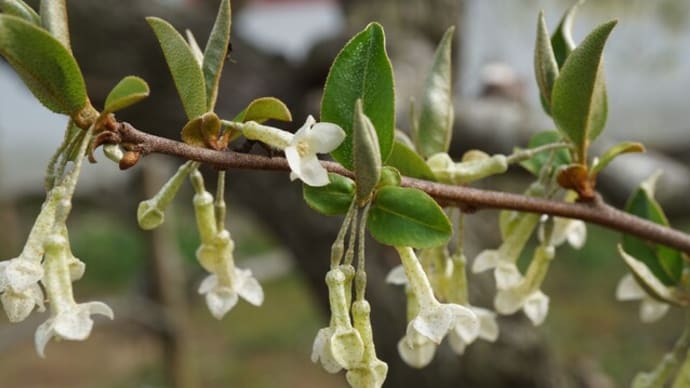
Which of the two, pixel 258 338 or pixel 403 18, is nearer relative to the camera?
pixel 403 18

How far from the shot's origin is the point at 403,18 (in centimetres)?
190

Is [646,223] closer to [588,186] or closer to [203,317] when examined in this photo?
[588,186]

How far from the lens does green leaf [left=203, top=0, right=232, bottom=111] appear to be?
1.25 ft

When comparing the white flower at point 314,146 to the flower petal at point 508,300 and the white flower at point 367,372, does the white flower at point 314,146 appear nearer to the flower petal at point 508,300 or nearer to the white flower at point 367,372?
the white flower at point 367,372

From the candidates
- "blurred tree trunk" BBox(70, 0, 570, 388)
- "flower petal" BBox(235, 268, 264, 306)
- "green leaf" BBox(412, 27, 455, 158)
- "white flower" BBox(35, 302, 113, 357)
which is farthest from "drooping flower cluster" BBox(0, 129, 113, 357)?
"blurred tree trunk" BBox(70, 0, 570, 388)

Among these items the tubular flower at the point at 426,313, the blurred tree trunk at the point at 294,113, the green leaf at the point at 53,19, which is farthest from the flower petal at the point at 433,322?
the blurred tree trunk at the point at 294,113

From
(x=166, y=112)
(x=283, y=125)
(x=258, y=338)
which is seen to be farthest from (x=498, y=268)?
(x=258, y=338)

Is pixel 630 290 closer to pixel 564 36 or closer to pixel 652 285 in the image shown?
pixel 652 285

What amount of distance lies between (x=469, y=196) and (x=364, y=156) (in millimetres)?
83

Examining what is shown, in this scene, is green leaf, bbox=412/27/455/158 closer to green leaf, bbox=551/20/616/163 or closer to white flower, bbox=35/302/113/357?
green leaf, bbox=551/20/616/163

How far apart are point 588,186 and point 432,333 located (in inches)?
5.4

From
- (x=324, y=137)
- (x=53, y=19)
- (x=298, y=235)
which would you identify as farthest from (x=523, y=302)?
(x=298, y=235)

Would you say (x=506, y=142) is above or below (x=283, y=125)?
below

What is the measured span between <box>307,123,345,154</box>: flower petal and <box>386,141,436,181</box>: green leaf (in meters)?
0.07
